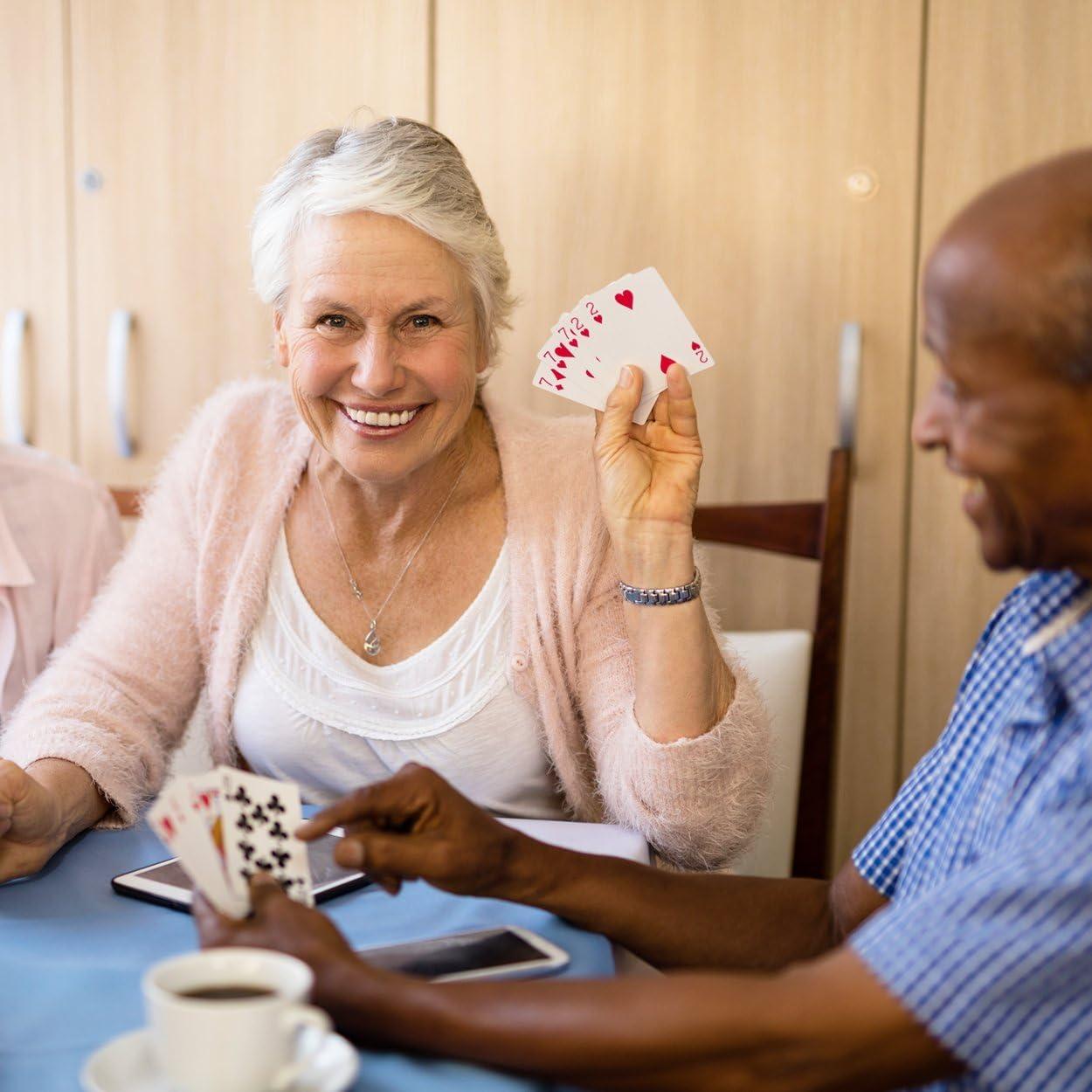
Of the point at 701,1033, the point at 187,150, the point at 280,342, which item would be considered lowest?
the point at 701,1033

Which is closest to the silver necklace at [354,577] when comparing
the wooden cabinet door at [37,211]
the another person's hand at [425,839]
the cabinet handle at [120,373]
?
the another person's hand at [425,839]

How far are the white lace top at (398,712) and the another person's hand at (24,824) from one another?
1.29 ft

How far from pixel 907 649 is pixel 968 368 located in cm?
174

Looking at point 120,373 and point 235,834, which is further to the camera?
point 120,373

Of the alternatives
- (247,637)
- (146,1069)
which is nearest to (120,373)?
(247,637)

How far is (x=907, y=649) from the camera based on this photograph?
2.47m

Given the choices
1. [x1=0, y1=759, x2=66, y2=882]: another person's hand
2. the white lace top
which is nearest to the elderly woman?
the white lace top

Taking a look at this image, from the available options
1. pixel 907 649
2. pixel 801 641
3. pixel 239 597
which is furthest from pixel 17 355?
pixel 907 649

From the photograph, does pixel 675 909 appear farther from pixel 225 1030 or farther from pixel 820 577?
pixel 820 577

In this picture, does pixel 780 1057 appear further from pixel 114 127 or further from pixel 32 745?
pixel 114 127

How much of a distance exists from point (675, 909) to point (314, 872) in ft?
1.10

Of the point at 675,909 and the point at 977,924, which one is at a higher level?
the point at 977,924

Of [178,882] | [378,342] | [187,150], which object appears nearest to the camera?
[178,882]

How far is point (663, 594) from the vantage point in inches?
58.1
